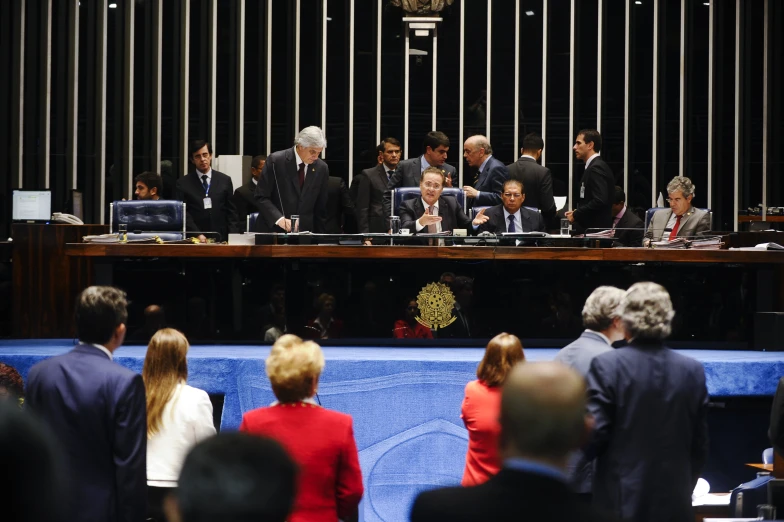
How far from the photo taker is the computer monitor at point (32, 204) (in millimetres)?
8492

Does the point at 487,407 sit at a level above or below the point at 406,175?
below

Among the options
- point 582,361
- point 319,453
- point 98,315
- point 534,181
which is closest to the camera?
point 319,453

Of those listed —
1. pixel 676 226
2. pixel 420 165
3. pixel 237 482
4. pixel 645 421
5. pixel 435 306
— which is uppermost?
pixel 420 165

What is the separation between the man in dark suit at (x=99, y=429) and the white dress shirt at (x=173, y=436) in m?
0.47

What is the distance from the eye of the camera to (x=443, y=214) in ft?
22.4

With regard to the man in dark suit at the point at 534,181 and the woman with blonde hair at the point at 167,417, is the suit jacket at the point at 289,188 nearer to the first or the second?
the man in dark suit at the point at 534,181

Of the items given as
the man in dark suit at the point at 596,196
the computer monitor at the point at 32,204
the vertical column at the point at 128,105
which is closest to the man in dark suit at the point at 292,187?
the man in dark suit at the point at 596,196

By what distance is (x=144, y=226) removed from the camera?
7121mm

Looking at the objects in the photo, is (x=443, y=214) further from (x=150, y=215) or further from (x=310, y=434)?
(x=310, y=434)

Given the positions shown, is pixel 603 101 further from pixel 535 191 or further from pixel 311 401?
pixel 311 401

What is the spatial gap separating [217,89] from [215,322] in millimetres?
4888

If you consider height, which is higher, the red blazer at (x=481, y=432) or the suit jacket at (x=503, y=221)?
the suit jacket at (x=503, y=221)

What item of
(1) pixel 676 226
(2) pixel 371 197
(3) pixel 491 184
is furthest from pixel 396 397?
(2) pixel 371 197

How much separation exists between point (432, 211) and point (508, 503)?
16.8 ft
